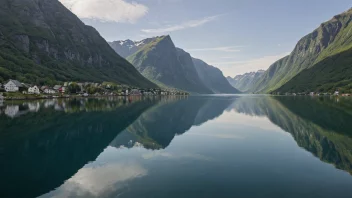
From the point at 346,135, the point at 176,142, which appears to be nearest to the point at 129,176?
the point at 176,142

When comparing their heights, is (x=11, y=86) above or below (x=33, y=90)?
above

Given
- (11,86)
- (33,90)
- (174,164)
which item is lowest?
(174,164)

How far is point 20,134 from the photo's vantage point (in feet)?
160

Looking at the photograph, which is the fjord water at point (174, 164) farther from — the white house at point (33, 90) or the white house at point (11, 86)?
the white house at point (33, 90)

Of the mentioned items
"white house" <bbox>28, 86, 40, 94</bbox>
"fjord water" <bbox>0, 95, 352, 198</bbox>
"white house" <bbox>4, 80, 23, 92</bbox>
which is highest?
"white house" <bbox>4, 80, 23, 92</bbox>

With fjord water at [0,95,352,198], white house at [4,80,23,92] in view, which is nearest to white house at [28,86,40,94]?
white house at [4,80,23,92]

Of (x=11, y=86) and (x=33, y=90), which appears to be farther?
(x=33, y=90)

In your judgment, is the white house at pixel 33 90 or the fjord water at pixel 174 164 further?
the white house at pixel 33 90

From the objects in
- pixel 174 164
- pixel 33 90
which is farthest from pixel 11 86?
pixel 174 164

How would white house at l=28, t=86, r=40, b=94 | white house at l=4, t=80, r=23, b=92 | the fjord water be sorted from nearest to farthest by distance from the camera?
the fjord water
white house at l=4, t=80, r=23, b=92
white house at l=28, t=86, r=40, b=94

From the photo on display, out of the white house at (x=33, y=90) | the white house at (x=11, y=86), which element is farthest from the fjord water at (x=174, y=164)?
the white house at (x=33, y=90)

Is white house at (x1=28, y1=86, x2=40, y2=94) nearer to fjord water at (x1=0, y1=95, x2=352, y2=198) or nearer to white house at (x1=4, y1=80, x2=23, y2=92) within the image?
white house at (x1=4, y1=80, x2=23, y2=92)

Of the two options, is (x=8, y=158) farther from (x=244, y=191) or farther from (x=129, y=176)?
(x=244, y=191)

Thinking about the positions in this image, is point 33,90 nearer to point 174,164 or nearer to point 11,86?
point 11,86
